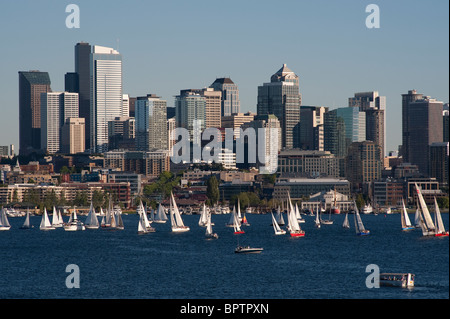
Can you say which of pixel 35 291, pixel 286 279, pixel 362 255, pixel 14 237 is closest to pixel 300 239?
pixel 362 255

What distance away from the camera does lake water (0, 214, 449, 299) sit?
52969 mm

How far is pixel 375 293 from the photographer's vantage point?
50500mm

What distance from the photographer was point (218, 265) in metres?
69.0

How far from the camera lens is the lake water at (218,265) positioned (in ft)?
174

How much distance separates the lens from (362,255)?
7831 centimetres
